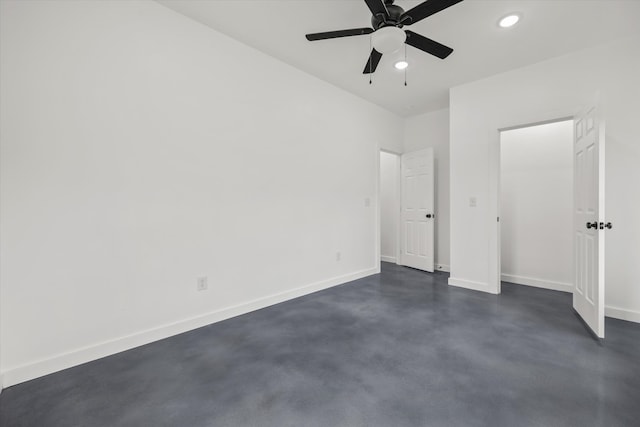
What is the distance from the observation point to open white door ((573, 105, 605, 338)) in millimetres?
2336

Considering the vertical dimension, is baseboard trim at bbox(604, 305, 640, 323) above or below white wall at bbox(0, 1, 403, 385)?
below

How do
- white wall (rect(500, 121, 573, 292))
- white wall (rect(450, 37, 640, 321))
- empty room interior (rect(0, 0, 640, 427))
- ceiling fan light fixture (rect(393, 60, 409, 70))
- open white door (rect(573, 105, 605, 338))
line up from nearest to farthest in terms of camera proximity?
empty room interior (rect(0, 0, 640, 427))
open white door (rect(573, 105, 605, 338))
white wall (rect(450, 37, 640, 321))
ceiling fan light fixture (rect(393, 60, 409, 70))
white wall (rect(500, 121, 573, 292))

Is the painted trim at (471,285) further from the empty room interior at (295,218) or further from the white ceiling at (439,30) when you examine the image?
the white ceiling at (439,30)

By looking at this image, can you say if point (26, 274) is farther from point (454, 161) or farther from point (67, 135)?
point (454, 161)

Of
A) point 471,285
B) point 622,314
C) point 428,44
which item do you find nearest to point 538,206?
point 471,285

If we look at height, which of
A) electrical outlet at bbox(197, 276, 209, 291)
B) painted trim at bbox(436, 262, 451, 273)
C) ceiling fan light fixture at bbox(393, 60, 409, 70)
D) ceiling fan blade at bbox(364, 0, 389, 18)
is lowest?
painted trim at bbox(436, 262, 451, 273)

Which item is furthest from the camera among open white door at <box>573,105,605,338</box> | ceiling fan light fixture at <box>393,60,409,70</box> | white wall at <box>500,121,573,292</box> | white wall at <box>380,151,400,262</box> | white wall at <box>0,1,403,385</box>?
white wall at <box>380,151,400,262</box>

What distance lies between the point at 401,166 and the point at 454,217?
1.64 m

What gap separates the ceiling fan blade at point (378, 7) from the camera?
1.83 m

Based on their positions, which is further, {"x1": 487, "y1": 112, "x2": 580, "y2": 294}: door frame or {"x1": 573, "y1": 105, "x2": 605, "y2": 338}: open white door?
{"x1": 487, "y1": 112, "x2": 580, "y2": 294}: door frame

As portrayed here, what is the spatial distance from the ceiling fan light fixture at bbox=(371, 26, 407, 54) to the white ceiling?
574 mm

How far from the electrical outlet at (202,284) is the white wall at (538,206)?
4.22 meters

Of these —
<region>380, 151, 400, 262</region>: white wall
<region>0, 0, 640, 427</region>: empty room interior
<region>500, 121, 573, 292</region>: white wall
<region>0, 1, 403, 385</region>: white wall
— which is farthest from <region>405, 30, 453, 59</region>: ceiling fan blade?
<region>380, 151, 400, 262</region>: white wall

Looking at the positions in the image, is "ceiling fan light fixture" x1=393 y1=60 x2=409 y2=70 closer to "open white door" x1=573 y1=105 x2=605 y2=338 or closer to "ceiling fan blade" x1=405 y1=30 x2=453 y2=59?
"ceiling fan blade" x1=405 y1=30 x2=453 y2=59
